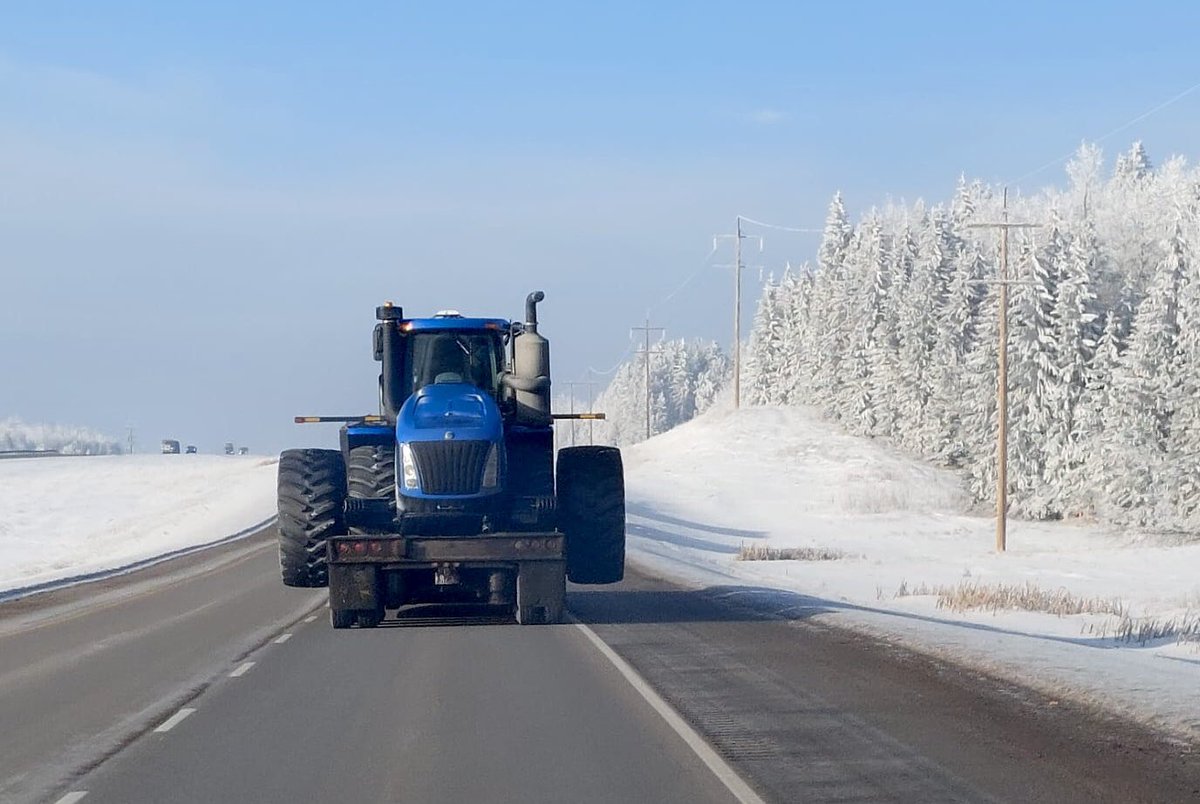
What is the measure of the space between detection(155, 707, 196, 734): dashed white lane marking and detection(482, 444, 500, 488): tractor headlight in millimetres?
7109

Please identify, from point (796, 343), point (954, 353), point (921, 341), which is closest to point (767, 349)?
point (796, 343)

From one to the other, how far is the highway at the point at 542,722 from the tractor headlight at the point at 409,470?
1866 millimetres

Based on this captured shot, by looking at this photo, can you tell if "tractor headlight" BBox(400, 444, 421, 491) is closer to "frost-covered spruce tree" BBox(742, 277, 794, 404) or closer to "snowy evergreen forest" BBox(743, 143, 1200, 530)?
"snowy evergreen forest" BBox(743, 143, 1200, 530)

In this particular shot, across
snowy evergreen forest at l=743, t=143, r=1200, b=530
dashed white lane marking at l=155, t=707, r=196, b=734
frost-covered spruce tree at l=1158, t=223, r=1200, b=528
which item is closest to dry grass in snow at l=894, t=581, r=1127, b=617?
dashed white lane marking at l=155, t=707, r=196, b=734

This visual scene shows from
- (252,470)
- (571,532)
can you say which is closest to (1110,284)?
(252,470)

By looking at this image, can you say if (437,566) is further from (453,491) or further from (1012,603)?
(1012,603)

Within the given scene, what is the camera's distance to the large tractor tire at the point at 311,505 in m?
20.1

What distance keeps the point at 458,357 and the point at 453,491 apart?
7.20 ft

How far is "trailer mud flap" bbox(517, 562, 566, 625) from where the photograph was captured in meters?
18.9

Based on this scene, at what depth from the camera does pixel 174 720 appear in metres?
12.0

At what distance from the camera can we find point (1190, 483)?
61.8m

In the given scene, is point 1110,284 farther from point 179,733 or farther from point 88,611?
point 179,733

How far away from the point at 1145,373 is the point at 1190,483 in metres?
5.86

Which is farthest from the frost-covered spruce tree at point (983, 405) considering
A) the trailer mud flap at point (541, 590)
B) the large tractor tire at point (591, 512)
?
the trailer mud flap at point (541, 590)
